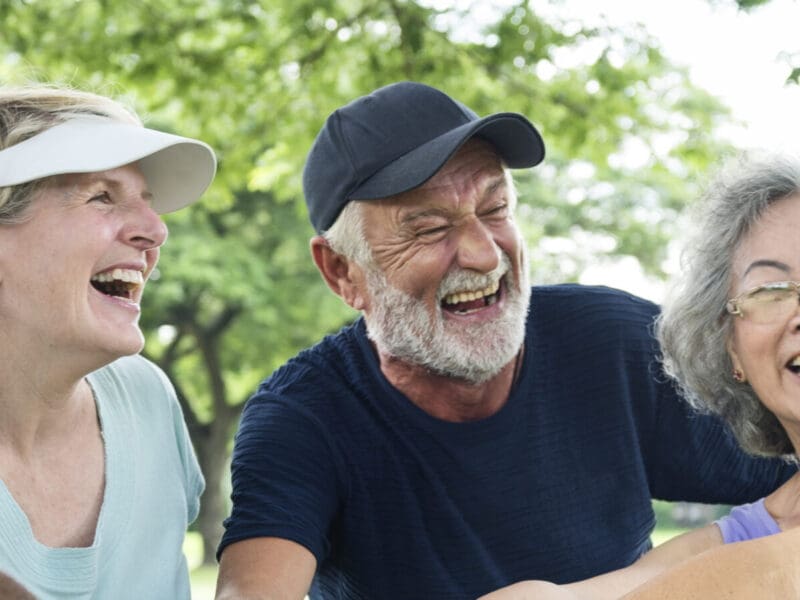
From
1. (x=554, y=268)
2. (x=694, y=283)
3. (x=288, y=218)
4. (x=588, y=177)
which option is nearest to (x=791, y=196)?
(x=694, y=283)

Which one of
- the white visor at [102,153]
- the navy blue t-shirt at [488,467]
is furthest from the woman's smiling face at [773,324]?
the white visor at [102,153]

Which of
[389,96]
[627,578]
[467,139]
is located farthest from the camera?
[389,96]

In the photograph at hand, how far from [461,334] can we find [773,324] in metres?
0.89

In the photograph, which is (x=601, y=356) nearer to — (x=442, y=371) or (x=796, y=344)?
(x=442, y=371)

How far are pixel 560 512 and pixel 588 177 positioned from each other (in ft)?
52.3

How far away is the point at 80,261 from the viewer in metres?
2.25

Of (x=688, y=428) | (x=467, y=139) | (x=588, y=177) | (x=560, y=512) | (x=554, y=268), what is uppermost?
(x=467, y=139)

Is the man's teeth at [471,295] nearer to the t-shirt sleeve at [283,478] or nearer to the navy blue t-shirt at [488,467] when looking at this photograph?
the navy blue t-shirt at [488,467]

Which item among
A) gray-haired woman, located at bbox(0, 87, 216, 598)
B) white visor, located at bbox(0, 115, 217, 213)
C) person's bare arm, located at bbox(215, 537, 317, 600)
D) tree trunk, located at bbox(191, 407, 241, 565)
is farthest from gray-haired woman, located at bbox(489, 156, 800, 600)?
tree trunk, located at bbox(191, 407, 241, 565)

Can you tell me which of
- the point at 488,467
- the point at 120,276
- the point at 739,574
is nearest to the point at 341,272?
the point at 488,467

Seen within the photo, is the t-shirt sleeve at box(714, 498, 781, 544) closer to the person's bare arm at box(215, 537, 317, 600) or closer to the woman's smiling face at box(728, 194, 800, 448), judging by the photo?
the woman's smiling face at box(728, 194, 800, 448)

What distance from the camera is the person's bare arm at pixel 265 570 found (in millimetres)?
2479

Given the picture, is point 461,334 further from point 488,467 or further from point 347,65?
point 347,65

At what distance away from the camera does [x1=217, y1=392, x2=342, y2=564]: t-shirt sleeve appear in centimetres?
260
